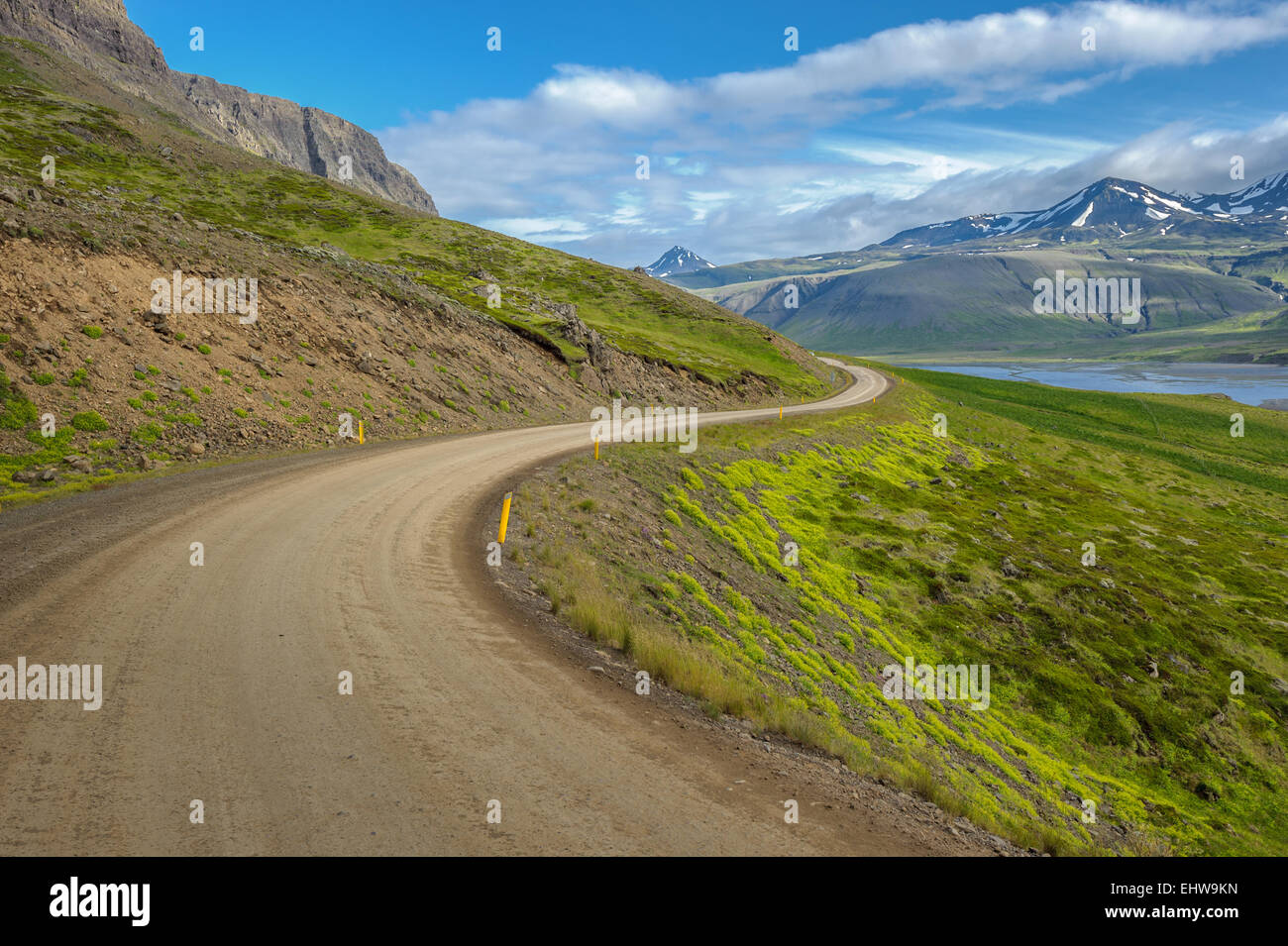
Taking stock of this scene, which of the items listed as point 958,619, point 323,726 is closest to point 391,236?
point 958,619

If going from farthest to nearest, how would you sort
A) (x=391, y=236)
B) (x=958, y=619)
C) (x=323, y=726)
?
(x=391, y=236)
(x=958, y=619)
(x=323, y=726)

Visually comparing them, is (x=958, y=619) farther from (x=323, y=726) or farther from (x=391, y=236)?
(x=391, y=236)

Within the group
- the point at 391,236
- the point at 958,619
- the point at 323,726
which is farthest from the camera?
the point at 391,236

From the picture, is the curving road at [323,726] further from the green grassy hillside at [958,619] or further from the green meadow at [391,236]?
the green meadow at [391,236]

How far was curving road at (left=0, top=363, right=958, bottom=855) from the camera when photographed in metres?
6.12

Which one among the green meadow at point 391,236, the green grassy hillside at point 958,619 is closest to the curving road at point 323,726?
the green grassy hillside at point 958,619

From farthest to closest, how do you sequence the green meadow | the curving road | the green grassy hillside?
the green meadow
the green grassy hillside
the curving road

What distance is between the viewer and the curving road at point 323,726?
6.12 meters

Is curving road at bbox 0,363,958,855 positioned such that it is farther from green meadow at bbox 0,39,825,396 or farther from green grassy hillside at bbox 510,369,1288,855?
green meadow at bbox 0,39,825,396

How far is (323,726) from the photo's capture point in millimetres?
7828

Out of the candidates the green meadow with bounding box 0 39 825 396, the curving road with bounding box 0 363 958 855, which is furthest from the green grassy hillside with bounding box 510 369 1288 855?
the green meadow with bounding box 0 39 825 396

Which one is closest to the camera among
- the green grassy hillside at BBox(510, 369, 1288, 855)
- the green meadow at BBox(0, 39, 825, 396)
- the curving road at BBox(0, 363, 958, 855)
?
the curving road at BBox(0, 363, 958, 855)
